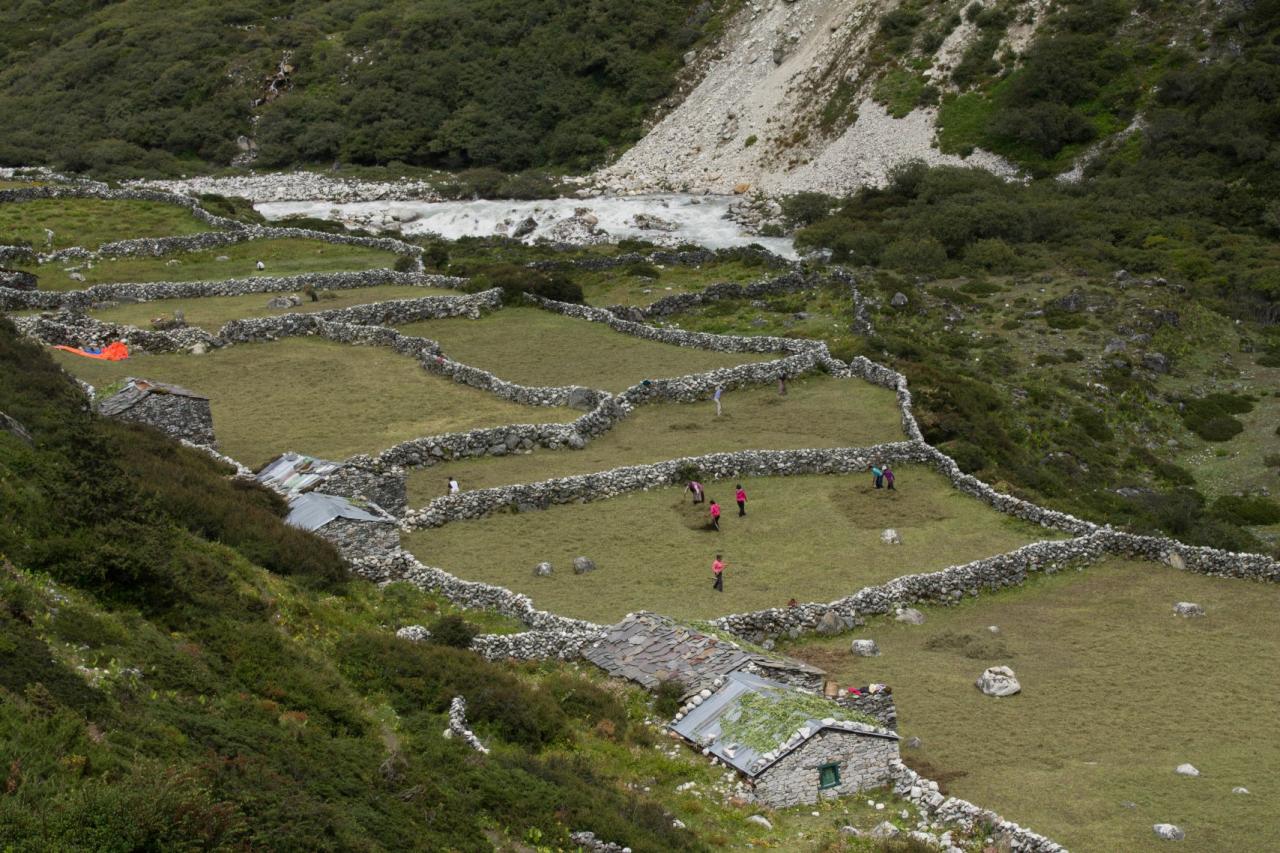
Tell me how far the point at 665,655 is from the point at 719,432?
19258 millimetres

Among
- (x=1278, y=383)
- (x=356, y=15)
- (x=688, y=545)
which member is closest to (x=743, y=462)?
(x=688, y=545)

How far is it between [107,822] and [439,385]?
36.3 m

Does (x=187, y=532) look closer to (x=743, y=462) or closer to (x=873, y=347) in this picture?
(x=743, y=462)

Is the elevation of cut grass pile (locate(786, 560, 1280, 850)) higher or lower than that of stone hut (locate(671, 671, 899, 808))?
lower

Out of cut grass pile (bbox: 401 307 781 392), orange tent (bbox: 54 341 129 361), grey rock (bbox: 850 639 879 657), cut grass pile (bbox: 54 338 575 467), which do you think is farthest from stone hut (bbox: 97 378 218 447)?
grey rock (bbox: 850 639 879 657)

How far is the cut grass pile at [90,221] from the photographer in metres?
69.6

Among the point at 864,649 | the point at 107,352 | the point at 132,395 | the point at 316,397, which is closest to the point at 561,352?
the point at 316,397

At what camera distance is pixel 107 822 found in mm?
13922

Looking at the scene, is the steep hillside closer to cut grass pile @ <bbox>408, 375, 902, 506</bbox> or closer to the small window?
cut grass pile @ <bbox>408, 375, 902, 506</bbox>

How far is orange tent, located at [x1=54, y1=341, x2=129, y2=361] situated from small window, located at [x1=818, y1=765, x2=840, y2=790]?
117 feet

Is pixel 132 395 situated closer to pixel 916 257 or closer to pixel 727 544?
pixel 727 544

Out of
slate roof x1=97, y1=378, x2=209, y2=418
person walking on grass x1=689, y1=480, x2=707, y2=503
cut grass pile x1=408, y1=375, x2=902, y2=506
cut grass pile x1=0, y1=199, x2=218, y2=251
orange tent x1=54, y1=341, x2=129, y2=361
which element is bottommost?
cut grass pile x1=408, y1=375, x2=902, y2=506

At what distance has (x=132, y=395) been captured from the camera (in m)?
40.1

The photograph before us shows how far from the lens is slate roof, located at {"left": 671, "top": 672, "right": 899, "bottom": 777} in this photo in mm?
23297
